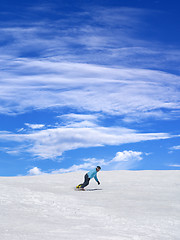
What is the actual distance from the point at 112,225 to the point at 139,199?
4.23 meters

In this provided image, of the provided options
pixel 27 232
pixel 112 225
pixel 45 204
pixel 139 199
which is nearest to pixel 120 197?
pixel 139 199

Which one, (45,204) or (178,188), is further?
(178,188)

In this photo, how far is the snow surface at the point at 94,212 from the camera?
780cm

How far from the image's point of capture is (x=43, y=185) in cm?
1572

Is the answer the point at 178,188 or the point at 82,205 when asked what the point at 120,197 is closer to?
the point at 82,205

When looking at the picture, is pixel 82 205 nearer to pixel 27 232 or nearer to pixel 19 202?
pixel 19 202

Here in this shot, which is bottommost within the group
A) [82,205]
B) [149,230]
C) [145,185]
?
[149,230]

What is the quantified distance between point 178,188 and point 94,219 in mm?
7485

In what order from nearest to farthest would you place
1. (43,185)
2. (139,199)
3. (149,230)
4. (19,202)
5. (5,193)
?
1. (149,230)
2. (19,202)
3. (5,193)
4. (139,199)
5. (43,185)

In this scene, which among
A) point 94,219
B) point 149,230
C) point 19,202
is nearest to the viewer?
point 149,230

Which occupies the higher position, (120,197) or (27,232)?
(120,197)

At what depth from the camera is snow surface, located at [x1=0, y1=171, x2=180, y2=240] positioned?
307 inches

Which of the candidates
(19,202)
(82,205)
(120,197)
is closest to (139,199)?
(120,197)

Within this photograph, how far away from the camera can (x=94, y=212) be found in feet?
34.5
